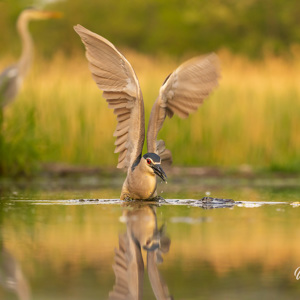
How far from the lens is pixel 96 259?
143 inches

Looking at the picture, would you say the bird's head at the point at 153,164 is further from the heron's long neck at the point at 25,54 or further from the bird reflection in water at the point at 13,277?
the heron's long neck at the point at 25,54

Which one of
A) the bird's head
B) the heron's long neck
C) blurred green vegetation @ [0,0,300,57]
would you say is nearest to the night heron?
the heron's long neck

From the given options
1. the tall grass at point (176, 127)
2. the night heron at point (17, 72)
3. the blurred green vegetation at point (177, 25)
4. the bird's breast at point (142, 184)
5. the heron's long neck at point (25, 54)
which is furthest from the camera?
the blurred green vegetation at point (177, 25)

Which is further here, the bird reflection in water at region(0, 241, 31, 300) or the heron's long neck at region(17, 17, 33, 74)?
the heron's long neck at region(17, 17, 33, 74)

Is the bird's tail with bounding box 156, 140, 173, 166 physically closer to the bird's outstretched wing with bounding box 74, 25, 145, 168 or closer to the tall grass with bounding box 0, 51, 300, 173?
the bird's outstretched wing with bounding box 74, 25, 145, 168

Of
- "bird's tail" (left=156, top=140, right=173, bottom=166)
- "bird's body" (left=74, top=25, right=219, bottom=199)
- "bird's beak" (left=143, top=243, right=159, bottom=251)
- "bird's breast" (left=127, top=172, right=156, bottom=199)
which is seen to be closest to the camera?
"bird's beak" (left=143, top=243, right=159, bottom=251)

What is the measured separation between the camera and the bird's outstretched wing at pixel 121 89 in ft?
20.0

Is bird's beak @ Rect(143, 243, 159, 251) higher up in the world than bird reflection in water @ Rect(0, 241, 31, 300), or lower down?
higher up

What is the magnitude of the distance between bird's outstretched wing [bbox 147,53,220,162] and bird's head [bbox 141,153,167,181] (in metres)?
0.40

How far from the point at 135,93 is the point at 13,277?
3002mm

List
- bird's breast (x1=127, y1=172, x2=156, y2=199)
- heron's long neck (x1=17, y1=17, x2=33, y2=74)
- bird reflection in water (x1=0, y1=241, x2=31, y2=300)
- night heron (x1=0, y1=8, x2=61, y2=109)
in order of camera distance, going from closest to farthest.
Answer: bird reflection in water (x1=0, y1=241, x2=31, y2=300) → bird's breast (x1=127, y1=172, x2=156, y2=199) → night heron (x1=0, y1=8, x2=61, y2=109) → heron's long neck (x1=17, y1=17, x2=33, y2=74)

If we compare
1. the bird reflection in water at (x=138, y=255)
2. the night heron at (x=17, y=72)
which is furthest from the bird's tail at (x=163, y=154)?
the night heron at (x=17, y=72)

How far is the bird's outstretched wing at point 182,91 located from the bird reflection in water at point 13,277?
8.14 feet

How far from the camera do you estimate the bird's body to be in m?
6.07
